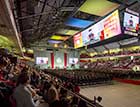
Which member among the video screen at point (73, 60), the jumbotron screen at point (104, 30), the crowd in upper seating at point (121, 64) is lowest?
the crowd in upper seating at point (121, 64)

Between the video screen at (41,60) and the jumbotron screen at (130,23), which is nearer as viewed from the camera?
the jumbotron screen at (130,23)

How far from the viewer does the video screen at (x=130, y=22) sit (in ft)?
25.5

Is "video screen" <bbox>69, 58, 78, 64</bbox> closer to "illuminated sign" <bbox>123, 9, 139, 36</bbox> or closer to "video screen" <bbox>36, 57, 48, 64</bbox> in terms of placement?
"video screen" <bbox>36, 57, 48, 64</bbox>

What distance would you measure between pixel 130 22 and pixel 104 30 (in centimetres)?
156

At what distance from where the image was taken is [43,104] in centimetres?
337

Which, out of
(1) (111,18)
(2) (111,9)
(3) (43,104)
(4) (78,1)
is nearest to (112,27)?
(1) (111,18)

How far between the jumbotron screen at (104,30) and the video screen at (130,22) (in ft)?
1.15

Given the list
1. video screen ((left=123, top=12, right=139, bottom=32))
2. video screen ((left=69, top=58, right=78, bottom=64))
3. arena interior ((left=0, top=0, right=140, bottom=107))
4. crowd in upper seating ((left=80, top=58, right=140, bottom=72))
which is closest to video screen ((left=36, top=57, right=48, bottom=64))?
video screen ((left=69, top=58, right=78, bottom=64))

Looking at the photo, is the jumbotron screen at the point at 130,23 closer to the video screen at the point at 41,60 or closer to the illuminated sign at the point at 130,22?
the illuminated sign at the point at 130,22

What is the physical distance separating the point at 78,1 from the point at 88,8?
0.69 m

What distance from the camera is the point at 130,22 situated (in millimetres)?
8023

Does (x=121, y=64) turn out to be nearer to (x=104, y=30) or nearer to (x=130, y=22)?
(x=104, y=30)

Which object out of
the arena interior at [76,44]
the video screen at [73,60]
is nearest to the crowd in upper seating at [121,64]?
the arena interior at [76,44]

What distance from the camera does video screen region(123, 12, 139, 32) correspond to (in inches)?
306
